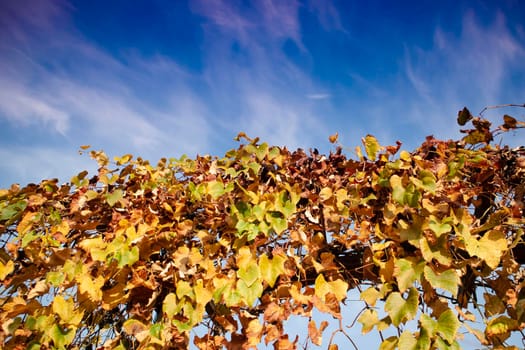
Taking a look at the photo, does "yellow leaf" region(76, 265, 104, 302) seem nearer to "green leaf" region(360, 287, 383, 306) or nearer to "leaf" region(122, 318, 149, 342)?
"leaf" region(122, 318, 149, 342)

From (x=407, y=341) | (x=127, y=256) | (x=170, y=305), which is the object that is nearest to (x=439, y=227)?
(x=407, y=341)

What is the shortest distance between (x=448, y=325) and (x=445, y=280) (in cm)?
16

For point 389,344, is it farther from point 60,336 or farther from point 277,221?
point 60,336

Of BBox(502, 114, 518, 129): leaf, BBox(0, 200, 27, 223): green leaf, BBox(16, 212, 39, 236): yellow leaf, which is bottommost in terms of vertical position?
BBox(16, 212, 39, 236): yellow leaf

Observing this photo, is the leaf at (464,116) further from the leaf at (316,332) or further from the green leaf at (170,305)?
the green leaf at (170,305)

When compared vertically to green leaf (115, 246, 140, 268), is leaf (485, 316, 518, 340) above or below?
below

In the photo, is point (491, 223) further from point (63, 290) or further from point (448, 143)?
point (63, 290)

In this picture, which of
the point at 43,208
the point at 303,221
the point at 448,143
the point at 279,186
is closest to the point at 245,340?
the point at 303,221

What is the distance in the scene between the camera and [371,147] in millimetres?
1967

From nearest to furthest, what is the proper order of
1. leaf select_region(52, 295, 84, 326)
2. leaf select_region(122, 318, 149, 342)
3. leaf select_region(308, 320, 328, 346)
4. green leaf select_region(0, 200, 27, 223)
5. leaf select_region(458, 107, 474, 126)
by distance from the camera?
leaf select_region(308, 320, 328, 346), leaf select_region(458, 107, 474, 126), leaf select_region(122, 318, 149, 342), leaf select_region(52, 295, 84, 326), green leaf select_region(0, 200, 27, 223)

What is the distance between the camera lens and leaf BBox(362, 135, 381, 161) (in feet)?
6.44

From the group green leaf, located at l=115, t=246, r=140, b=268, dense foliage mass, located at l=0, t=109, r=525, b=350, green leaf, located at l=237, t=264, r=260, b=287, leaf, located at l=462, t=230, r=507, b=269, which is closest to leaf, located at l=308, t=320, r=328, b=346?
dense foliage mass, located at l=0, t=109, r=525, b=350

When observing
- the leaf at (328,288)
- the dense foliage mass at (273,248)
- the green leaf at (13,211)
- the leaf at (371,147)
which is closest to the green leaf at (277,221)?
the dense foliage mass at (273,248)

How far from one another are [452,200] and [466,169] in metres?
0.26
